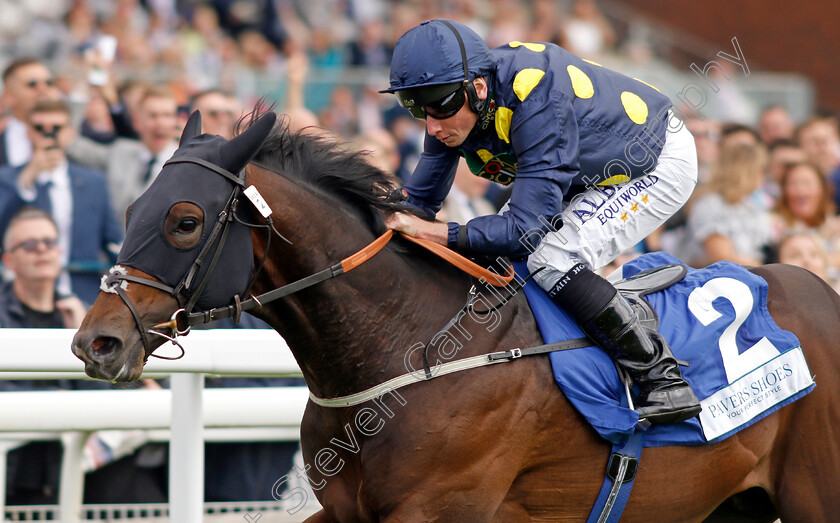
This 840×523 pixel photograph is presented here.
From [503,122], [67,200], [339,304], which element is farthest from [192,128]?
[67,200]

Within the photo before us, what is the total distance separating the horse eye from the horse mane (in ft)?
1.24

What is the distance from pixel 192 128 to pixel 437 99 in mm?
762

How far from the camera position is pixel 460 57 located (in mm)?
3082

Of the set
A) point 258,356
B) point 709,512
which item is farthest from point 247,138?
point 709,512

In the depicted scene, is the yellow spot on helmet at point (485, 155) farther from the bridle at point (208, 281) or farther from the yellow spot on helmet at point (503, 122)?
the bridle at point (208, 281)

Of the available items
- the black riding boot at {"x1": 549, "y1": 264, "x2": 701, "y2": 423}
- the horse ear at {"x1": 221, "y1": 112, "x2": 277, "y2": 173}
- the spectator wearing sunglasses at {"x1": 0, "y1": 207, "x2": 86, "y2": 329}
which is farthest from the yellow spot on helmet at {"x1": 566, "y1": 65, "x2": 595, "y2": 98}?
the spectator wearing sunglasses at {"x1": 0, "y1": 207, "x2": 86, "y2": 329}

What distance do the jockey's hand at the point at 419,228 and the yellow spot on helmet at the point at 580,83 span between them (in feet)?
2.13

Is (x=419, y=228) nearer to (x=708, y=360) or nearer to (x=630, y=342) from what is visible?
(x=630, y=342)

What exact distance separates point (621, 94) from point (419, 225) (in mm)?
887

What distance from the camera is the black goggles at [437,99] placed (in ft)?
10.1

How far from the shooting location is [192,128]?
2.98 m

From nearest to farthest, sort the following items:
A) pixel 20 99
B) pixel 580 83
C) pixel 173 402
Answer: pixel 580 83, pixel 173 402, pixel 20 99

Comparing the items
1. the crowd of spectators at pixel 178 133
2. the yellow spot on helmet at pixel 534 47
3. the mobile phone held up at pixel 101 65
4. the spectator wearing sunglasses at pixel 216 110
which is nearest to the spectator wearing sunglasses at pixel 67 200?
the crowd of spectators at pixel 178 133

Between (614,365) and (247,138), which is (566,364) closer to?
(614,365)
